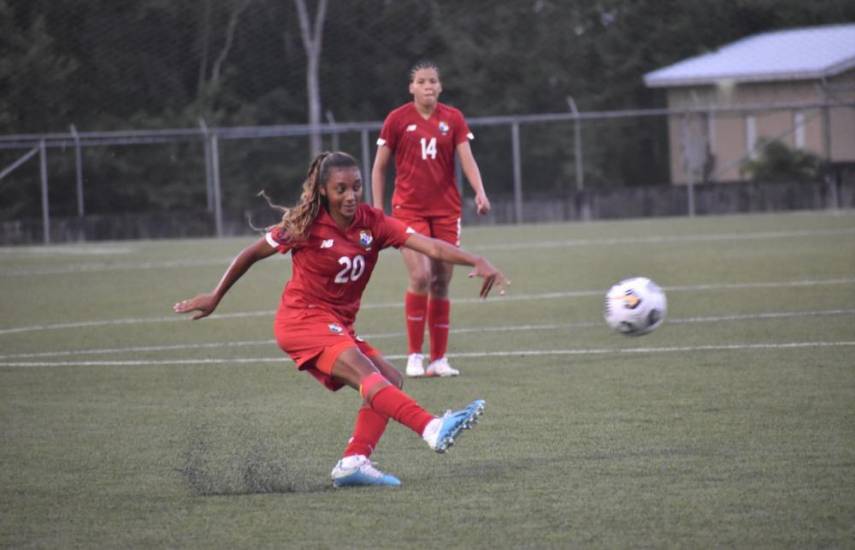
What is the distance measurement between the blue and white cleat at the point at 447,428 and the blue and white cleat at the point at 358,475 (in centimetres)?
33

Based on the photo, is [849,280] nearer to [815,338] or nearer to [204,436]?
[815,338]

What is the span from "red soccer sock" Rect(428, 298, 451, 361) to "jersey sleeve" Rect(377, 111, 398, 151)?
1.14m

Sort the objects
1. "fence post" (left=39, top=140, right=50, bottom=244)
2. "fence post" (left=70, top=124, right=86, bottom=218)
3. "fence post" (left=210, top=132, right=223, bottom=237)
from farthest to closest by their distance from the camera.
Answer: "fence post" (left=210, top=132, right=223, bottom=237) → "fence post" (left=70, top=124, right=86, bottom=218) → "fence post" (left=39, top=140, right=50, bottom=244)

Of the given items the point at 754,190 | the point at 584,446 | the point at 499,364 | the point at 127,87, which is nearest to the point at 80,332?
the point at 499,364

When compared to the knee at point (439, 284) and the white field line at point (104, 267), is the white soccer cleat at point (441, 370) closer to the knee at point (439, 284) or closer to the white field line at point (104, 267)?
the knee at point (439, 284)

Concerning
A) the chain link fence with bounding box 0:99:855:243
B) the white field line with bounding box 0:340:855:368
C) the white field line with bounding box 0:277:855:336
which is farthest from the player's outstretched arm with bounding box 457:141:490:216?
the chain link fence with bounding box 0:99:855:243

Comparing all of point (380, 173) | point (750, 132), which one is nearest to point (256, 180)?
point (750, 132)

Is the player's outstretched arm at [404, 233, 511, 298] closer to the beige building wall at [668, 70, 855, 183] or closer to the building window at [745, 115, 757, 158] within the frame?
the beige building wall at [668, 70, 855, 183]

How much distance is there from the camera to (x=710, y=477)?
611cm

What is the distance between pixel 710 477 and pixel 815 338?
5084 mm

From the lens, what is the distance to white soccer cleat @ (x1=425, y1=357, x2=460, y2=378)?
9.83m

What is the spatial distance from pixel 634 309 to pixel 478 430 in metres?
1.02

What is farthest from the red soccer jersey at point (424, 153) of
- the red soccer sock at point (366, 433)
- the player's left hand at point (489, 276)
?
the player's left hand at point (489, 276)

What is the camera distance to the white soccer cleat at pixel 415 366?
32.4 ft
